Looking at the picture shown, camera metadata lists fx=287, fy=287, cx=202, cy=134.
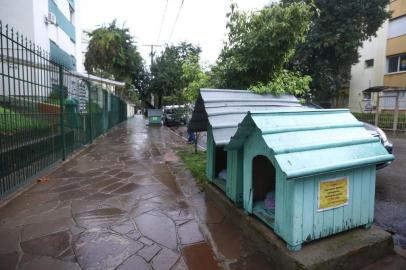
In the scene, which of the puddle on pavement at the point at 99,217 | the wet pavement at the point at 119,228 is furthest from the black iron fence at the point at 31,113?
the puddle on pavement at the point at 99,217

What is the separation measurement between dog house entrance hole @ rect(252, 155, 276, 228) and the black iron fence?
3720 mm

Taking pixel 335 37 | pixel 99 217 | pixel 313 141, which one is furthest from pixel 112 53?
pixel 313 141

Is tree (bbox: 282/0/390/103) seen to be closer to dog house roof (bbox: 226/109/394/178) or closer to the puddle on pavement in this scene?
dog house roof (bbox: 226/109/394/178)

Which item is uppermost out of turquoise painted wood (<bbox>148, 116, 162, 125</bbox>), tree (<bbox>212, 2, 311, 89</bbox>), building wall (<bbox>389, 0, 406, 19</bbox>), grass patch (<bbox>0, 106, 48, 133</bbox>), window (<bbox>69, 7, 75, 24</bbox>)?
building wall (<bbox>389, 0, 406, 19</bbox>)

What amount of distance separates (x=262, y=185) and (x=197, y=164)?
136 inches

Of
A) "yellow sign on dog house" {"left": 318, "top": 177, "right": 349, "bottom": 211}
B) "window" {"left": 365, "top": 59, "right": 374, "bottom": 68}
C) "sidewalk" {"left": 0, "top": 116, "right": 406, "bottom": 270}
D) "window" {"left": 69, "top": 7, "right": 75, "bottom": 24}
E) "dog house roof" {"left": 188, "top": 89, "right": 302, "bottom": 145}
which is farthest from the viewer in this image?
"window" {"left": 365, "top": 59, "right": 374, "bottom": 68}

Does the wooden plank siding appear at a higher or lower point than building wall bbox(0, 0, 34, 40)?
lower

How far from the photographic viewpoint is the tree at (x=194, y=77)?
22.7ft

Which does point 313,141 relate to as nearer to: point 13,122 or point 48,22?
point 13,122

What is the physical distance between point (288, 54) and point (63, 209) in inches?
183

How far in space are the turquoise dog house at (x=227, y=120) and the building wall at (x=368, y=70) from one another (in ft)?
71.6

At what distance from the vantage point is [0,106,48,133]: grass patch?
4.43m

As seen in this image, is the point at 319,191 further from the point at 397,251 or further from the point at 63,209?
the point at 63,209

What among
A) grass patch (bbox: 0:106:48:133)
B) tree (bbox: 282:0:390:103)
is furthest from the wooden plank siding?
tree (bbox: 282:0:390:103)
